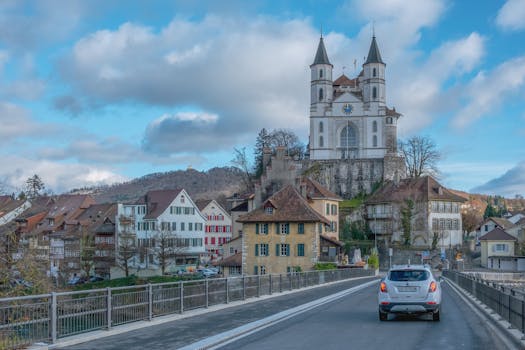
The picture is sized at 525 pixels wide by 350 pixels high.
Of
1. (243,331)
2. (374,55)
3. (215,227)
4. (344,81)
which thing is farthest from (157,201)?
(243,331)

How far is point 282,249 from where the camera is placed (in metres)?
66.8

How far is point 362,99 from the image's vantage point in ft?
409

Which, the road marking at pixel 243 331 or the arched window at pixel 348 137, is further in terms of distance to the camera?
the arched window at pixel 348 137

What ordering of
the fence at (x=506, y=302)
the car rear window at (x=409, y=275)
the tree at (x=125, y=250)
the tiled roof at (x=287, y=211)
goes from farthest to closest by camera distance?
the tree at (x=125, y=250) → the tiled roof at (x=287, y=211) → the car rear window at (x=409, y=275) → the fence at (x=506, y=302)

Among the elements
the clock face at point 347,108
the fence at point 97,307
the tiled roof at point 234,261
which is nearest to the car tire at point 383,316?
the fence at point 97,307

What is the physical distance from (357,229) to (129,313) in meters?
81.6

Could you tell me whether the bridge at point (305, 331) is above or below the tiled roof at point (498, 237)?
below

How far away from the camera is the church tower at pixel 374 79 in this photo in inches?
4872

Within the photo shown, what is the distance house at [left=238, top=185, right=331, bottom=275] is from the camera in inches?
2598

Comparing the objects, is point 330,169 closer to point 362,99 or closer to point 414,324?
point 362,99

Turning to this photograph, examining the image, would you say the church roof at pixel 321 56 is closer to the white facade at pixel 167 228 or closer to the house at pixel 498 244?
the white facade at pixel 167 228

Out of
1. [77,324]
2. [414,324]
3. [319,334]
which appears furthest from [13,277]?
[414,324]

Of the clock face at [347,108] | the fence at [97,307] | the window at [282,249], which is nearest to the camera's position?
the fence at [97,307]

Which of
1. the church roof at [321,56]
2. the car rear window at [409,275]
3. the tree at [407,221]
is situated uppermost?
the church roof at [321,56]
